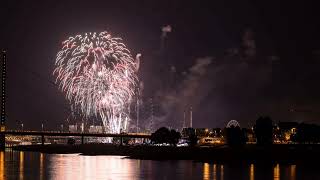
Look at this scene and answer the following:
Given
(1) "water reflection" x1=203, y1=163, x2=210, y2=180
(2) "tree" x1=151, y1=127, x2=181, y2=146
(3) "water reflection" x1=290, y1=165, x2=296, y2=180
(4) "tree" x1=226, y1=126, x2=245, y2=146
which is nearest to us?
(3) "water reflection" x1=290, y1=165, x2=296, y2=180

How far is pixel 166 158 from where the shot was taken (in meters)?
112

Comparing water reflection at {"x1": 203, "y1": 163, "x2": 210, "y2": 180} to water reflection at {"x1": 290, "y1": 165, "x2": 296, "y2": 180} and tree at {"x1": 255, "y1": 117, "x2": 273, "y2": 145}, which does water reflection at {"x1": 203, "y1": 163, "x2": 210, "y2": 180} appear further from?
tree at {"x1": 255, "y1": 117, "x2": 273, "y2": 145}

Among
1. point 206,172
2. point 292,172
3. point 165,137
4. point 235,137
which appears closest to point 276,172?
point 292,172

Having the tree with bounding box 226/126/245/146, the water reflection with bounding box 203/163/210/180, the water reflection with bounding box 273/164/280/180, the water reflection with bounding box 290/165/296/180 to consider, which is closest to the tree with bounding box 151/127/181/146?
the tree with bounding box 226/126/245/146

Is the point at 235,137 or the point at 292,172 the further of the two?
the point at 235,137

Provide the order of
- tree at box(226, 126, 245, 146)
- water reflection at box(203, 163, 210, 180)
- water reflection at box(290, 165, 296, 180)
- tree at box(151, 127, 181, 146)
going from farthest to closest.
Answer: tree at box(151, 127, 181, 146)
tree at box(226, 126, 245, 146)
water reflection at box(203, 163, 210, 180)
water reflection at box(290, 165, 296, 180)

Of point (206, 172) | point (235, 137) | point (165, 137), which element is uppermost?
point (235, 137)

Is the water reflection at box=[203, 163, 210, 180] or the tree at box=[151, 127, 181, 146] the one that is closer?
the water reflection at box=[203, 163, 210, 180]

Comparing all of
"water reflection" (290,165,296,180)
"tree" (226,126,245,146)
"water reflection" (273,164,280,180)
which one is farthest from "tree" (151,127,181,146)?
"water reflection" (290,165,296,180)

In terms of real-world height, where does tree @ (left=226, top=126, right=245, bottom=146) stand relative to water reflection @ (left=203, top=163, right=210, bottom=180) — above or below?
above

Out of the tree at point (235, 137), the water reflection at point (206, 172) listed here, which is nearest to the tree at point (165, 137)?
the tree at point (235, 137)

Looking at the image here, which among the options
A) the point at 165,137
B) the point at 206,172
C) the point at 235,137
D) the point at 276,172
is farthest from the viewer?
the point at 165,137

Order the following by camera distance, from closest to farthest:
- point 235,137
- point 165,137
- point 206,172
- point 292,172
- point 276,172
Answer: point 292,172
point 276,172
point 206,172
point 235,137
point 165,137

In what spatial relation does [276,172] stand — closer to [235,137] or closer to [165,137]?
[235,137]
